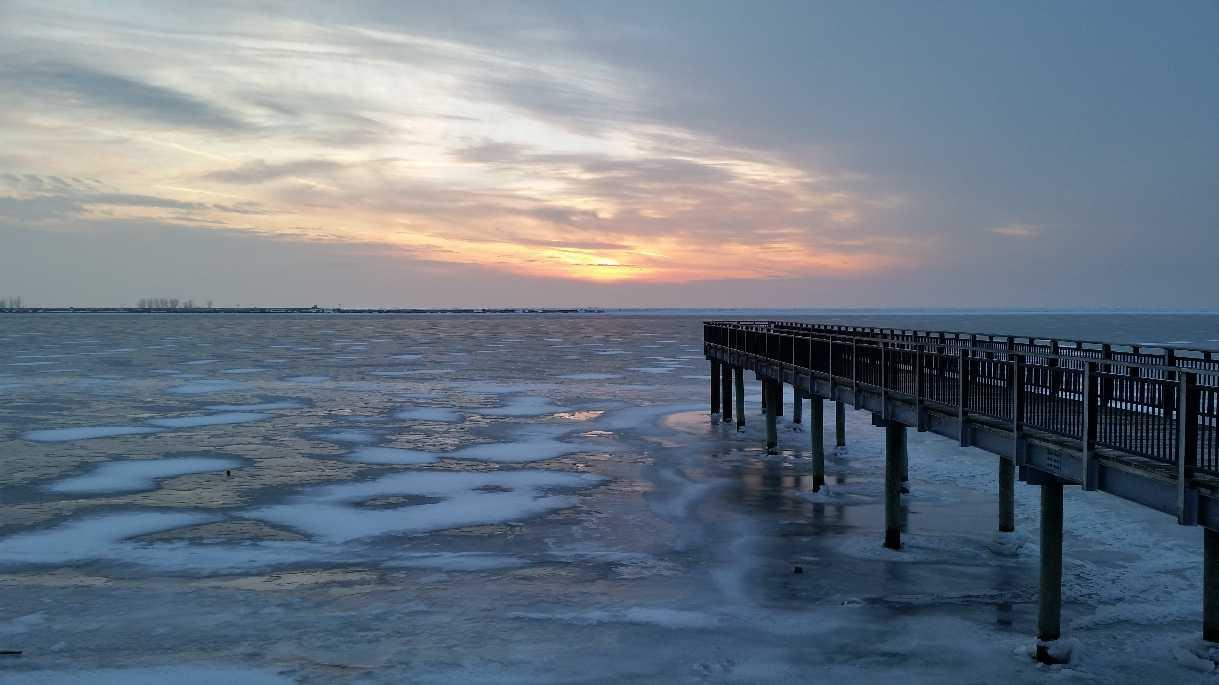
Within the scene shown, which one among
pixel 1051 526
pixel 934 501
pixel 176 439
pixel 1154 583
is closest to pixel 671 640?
pixel 1051 526

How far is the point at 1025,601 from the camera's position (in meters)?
15.3

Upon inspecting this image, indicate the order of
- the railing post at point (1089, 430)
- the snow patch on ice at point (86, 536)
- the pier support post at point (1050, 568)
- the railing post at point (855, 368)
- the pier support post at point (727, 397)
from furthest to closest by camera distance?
the pier support post at point (727, 397)
the railing post at point (855, 368)
the snow patch on ice at point (86, 536)
the pier support post at point (1050, 568)
the railing post at point (1089, 430)

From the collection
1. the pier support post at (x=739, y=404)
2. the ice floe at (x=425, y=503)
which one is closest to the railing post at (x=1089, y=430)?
the ice floe at (x=425, y=503)

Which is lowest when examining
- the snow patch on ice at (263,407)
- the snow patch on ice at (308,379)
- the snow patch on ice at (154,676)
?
the snow patch on ice at (154,676)

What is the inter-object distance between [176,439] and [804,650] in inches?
1062

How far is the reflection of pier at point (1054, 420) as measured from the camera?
988cm

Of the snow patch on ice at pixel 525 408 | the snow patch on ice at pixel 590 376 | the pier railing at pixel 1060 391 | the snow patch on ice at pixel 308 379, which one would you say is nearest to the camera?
the pier railing at pixel 1060 391

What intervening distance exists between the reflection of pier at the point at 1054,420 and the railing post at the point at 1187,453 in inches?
0.4

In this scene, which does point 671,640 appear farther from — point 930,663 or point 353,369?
point 353,369

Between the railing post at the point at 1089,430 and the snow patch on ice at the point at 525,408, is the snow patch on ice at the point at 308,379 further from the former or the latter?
the railing post at the point at 1089,430

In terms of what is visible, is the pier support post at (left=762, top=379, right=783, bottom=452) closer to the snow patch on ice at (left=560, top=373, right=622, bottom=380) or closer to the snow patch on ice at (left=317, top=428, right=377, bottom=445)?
the snow patch on ice at (left=317, top=428, right=377, bottom=445)

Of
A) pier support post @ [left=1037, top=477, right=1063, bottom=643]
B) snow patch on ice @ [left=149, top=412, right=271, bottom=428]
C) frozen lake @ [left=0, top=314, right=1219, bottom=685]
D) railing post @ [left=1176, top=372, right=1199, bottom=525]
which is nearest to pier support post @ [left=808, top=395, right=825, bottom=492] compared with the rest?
frozen lake @ [left=0, top=314, right=1219, bottom=685]

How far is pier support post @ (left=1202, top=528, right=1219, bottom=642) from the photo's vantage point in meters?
12.7

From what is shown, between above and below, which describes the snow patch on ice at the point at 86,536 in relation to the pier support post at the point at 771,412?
below
